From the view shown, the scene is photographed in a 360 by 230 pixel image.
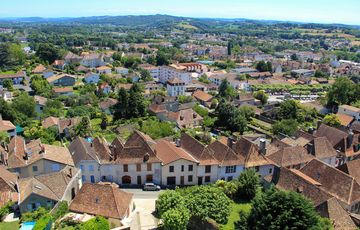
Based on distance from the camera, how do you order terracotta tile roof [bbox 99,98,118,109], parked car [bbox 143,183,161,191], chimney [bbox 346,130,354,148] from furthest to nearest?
terracotta tile roof [bbox 99,98,118,109], chimney [bbox 346,130,354,148], parked car [bbox 143,183,161,191]

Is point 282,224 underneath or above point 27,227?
above

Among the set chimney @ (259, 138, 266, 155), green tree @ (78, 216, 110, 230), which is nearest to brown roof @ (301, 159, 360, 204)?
chimney @ (259, 138, 266, 155)

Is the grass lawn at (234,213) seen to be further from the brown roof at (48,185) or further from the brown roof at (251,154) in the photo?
the brown roof at (48,185)

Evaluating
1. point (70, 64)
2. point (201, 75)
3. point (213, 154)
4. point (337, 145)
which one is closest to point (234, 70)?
point (201, 75)

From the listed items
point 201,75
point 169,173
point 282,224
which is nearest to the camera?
point 282,224

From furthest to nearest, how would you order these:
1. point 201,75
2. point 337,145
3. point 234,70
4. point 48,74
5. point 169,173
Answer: point 234,70
point 201,75
point 48,74
point 337,145
point 169,173

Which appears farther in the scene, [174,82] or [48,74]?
[48,74]

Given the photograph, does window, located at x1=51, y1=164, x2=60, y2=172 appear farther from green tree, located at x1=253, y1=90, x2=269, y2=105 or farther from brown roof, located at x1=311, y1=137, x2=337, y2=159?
green tree, located at x1=253, y1=90, x2=269, y2=105

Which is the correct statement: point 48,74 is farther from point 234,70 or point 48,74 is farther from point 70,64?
point 234,70
